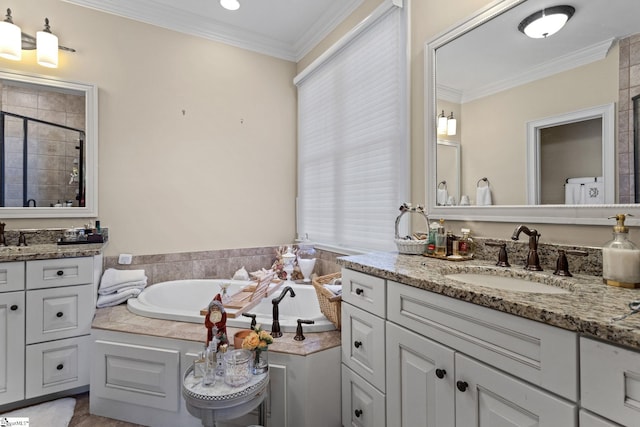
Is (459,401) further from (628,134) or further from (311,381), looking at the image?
(628,134)

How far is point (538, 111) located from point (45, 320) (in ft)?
9.40

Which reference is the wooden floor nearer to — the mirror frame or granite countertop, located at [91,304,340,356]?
granite countertop, located at [91,304,340,356]

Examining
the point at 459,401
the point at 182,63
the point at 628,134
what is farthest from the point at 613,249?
the point at 182,63

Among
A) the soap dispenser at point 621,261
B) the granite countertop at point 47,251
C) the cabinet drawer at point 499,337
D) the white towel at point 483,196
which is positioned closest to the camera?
the cabinet drawer at point 499,337

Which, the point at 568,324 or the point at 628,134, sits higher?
the point at 628,134

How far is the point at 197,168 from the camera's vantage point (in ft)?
9.49

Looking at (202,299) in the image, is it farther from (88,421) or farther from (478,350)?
(478,350)

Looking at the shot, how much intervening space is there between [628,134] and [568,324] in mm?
808

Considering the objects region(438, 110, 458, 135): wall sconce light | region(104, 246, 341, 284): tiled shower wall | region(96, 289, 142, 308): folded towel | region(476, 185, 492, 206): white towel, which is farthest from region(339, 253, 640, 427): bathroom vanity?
region(96, 289, 142, 308): folded towel

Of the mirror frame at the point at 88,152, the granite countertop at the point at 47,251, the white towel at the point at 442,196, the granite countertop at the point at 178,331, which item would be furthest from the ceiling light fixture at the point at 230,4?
the granite countertop at the point at 178,331

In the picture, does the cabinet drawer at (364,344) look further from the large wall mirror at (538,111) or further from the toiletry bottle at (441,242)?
the large wall mirror at (538,111)

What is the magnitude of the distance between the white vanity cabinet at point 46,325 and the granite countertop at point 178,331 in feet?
→ 0.55

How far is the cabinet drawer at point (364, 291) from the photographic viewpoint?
4.55ft

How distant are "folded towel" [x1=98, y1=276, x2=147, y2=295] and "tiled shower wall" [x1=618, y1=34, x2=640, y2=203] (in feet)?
9.23
